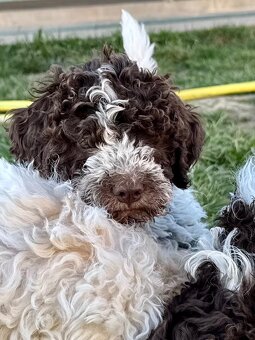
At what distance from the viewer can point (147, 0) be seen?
292 inches

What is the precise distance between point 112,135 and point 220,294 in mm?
887

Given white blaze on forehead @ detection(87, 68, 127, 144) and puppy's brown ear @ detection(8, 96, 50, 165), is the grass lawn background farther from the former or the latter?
white blaze on forehead @ detection(87, 68, 127, 144)

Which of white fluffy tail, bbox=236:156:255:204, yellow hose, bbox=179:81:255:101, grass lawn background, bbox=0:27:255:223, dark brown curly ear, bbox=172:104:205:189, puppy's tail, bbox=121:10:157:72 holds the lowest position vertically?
grass lawn background, bbox=0:27:255:223

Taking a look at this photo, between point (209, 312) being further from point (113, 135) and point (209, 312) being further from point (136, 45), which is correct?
point (136, 45)

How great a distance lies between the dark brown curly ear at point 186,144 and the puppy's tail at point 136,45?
235mm

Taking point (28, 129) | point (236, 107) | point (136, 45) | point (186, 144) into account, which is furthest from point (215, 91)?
point (28, 129)

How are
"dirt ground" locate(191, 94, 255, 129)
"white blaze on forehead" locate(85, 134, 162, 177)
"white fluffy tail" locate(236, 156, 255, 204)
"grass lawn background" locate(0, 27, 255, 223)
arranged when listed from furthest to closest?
1. "dirt ground" locate(191, 94, 255, 129)
2. "grass lawn background" locate(0, 27, 255, 223)
3. "white blaze on forehead" locate(85, 134, 162, 177)
4. "white fluffy tail" locate(236, 156, 255, 204)

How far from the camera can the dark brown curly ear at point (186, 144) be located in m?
2.84

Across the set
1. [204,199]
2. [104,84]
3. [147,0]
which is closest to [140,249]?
[104,84]

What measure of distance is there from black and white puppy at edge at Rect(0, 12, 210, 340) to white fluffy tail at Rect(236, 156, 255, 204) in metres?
0.16

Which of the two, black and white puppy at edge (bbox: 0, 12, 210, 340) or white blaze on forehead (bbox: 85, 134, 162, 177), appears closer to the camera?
black and white puppy at edge (bbox: 0, 12, 210, 340)

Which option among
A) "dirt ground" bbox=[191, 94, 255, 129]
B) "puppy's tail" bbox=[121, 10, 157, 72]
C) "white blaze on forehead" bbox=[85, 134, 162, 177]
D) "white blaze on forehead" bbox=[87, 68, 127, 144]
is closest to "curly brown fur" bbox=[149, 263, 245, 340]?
"white blaze on forehead" bbox=[85, 134, 162, 177]

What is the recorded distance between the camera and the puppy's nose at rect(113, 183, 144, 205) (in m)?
2.46

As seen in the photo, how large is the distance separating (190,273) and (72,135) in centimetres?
85
